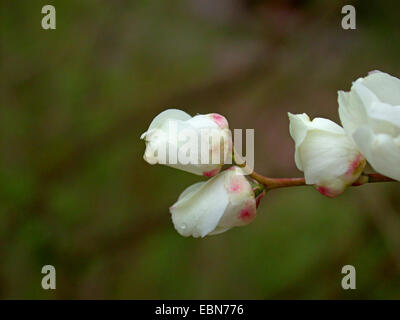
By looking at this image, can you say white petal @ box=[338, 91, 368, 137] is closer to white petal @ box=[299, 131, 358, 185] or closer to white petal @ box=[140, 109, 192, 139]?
white petal @ box=[299, 131, 358, 185]

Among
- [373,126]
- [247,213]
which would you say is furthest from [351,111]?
[247,213]

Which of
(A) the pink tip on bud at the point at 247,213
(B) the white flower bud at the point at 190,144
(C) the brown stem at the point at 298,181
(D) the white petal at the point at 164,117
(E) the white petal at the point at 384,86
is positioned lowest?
(A) the pink tip on bud at the point at 247,213

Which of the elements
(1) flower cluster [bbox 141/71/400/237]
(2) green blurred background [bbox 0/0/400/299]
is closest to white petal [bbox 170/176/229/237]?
(1) flower cluster [bbox 141/71/400/237]

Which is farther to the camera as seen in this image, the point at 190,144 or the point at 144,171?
the point at 144,171

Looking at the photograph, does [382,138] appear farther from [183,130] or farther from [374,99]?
[183,130]

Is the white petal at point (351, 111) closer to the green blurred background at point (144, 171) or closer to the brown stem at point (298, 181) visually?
the brown stem at point (298, 181)

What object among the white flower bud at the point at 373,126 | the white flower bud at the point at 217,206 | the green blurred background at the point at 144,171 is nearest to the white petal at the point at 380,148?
the white flower bud at the point at 373,126

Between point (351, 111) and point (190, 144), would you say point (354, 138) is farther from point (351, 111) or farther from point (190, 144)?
point (190, 144)
